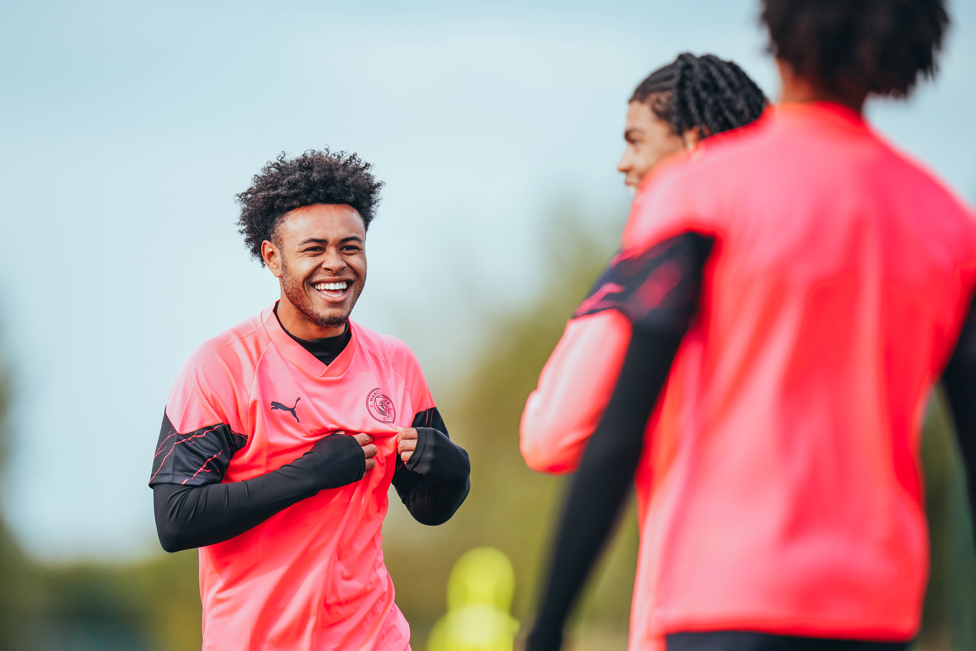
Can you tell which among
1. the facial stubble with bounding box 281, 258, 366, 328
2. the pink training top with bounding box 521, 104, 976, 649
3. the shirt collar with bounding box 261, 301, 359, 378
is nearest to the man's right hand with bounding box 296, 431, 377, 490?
the shirt collar with bounding box 261, 301, 359, 378

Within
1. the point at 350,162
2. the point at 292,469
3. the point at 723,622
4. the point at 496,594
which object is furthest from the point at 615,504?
the point at 496,594

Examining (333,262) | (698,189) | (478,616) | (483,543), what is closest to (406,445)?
(333,262)

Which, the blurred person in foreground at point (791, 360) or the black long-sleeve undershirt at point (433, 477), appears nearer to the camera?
the blurred person in foreground at point (791, 360)

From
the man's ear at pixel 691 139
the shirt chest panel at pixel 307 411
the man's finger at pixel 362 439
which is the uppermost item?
the man's ear at pixel 691 139

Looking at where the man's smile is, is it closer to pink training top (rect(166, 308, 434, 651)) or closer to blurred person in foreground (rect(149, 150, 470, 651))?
blurred person in foreground (rect(149, 150, 470, 651))

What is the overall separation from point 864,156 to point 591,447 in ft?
1.73

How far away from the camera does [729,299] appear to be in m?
1.11

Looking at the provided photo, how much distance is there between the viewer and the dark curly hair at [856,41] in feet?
3.84

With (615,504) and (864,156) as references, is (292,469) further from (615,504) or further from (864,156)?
(864,156)

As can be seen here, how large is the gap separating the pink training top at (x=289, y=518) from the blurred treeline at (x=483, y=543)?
9270 millimetres

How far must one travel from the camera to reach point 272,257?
2.87 meters

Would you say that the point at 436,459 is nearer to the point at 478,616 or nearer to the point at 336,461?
the point at 336,461

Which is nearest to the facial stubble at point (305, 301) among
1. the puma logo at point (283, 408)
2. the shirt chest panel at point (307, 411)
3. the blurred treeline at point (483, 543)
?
the shirt chest panel at point (307, 411)

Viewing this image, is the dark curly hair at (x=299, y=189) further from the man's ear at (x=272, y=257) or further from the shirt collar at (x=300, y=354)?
the shirt collar at (x=300, y=354)
